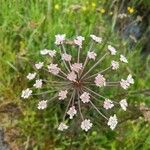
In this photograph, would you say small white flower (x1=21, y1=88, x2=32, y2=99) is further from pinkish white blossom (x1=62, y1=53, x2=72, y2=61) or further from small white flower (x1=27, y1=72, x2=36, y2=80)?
pinkish white blossom (x1=62, y1=53, x2=72, y2=61)

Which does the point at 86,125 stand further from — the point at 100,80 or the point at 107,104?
the point at 100,80

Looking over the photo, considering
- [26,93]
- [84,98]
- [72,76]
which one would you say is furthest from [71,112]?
[26,93]

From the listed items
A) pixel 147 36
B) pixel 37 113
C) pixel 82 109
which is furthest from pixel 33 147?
pixel 147 36

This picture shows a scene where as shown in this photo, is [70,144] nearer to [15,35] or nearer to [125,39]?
[15,35]

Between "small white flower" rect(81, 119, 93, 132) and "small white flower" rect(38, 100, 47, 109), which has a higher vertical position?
"small white flower" rect(38, 100, 47, 109)

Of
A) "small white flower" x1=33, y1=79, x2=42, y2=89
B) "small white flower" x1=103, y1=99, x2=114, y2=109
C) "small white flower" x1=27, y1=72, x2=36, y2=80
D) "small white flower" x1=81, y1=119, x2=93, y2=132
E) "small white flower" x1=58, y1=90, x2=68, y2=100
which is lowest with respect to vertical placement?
"small white flower" x1=81, y1=119, x2=93, y2=132

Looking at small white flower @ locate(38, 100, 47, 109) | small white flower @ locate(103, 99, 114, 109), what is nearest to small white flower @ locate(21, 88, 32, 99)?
small white flower @ locate(38, 100, 47, 109)

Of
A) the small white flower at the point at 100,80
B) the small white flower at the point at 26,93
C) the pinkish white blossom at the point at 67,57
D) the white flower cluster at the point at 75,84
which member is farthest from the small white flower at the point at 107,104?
the small white flower at the point at 26,93

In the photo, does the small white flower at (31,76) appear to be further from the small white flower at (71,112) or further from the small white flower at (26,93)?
the small white flower at (71,112)

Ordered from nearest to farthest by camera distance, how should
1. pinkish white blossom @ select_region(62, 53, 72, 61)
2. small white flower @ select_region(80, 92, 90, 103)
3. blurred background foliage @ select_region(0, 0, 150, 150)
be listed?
small white flower @ select_region(80, 92, 90, 103)
pinkish white blossom @ select_region(62, 53, 72, 61)
blurred background foliage @ select_region(0, 0, 150, 150)
